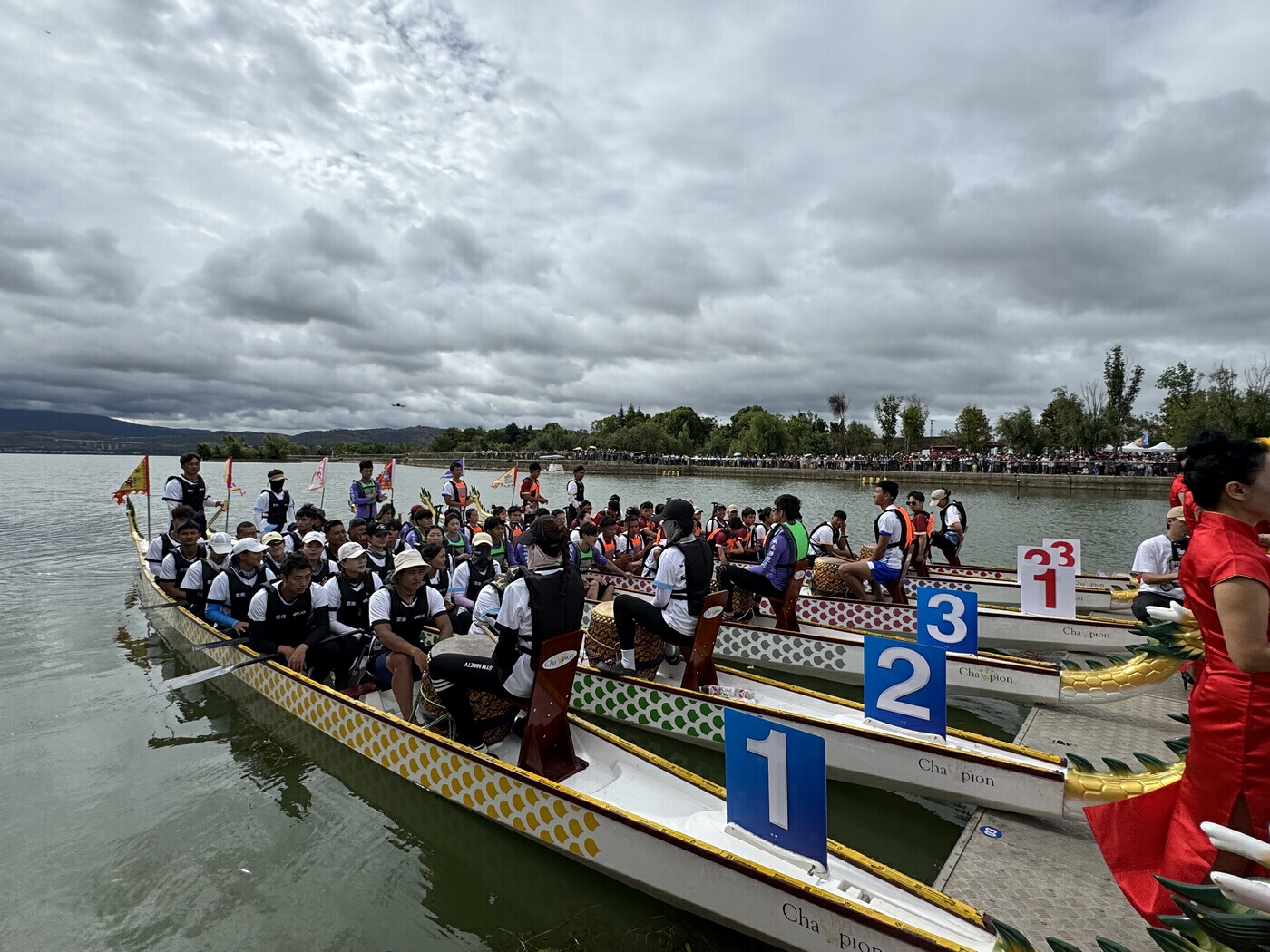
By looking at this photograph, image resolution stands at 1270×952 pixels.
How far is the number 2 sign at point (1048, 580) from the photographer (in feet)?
26.1

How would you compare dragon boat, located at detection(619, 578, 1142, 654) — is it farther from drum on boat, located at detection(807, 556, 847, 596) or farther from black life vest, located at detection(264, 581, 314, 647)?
black life vest, located at detection(264, 581, 314, 647)

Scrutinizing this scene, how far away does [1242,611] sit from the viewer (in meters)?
2.35

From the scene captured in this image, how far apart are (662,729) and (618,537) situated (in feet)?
22.4

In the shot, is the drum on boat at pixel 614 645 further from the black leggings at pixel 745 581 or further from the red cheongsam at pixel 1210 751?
the red cheongsam at pixel 1210 751

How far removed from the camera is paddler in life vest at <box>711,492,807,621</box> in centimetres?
792

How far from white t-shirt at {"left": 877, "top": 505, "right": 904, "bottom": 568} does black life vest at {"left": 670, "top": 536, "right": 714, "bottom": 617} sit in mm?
4669

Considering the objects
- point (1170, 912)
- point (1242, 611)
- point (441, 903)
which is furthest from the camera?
point (441, 903)

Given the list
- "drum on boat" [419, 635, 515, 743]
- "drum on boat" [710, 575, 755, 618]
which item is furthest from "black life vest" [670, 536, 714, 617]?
"drum on boat" [710, 575, 755, 618]

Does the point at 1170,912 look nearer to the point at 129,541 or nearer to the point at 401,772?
the point at 401,772

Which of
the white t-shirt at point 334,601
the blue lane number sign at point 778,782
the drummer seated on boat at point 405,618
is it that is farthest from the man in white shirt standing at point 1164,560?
the white t-shirt at point 334,601

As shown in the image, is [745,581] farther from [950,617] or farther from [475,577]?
[475,577]

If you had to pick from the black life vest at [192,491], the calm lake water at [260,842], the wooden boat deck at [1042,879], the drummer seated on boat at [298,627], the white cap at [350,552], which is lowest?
the calm lake water at [260,842]

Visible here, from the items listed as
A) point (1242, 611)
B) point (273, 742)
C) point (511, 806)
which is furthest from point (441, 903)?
point (1242, 611)

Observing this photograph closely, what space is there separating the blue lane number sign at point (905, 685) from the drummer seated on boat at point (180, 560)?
835 cm
